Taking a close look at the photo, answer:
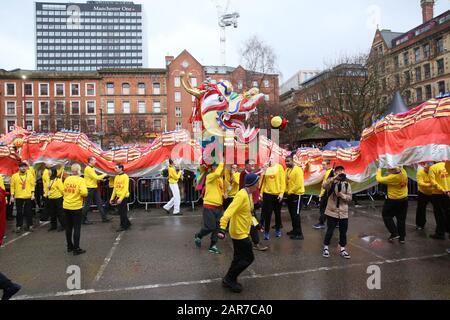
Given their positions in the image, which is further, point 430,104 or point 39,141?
point 39,141

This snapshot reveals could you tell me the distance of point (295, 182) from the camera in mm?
6945

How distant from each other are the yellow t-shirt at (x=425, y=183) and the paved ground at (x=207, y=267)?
3.14ft

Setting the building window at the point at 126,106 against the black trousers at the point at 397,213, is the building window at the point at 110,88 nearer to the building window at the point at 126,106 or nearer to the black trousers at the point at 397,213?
the building window at the point at 126,106

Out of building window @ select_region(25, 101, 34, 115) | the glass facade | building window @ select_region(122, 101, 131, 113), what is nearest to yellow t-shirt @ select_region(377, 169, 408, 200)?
building window @ select_region(122, 101, 131, 113)

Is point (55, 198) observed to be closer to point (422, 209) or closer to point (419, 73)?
point (422, 209)

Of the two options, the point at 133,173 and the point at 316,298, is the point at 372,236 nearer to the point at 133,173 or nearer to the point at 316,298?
the point at 316,298

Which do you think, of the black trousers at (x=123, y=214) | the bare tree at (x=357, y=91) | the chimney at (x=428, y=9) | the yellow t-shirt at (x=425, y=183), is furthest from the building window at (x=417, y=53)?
the black trousers at (x=123, y=214)

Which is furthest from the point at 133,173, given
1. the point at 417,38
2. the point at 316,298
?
the point at 417,38

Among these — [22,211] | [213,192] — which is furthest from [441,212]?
[22,211]

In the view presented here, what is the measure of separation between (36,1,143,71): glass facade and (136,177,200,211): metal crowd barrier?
113184 mm

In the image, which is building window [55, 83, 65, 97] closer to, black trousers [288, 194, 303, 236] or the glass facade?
black trousers [288, 194, 303, 236]

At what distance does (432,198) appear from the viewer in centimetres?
669

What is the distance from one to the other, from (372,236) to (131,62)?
121 metres
